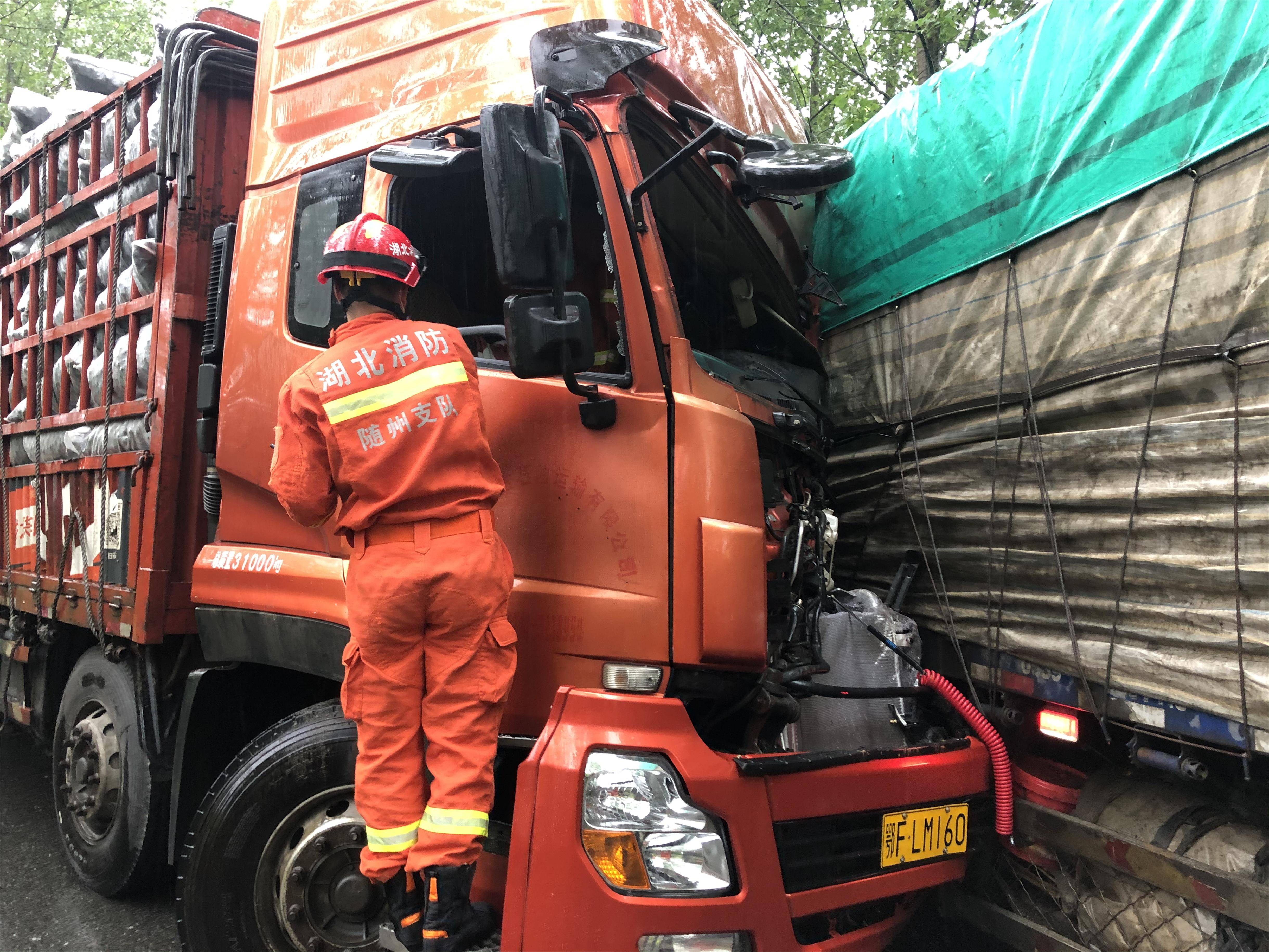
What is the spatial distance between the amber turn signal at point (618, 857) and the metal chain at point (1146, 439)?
1378 millimetres

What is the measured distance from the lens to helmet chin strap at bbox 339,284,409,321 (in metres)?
2.28

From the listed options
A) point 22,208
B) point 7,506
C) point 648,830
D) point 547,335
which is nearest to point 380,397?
point 547,335

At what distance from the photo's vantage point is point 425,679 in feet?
6.88

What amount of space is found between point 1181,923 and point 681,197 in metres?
2.42

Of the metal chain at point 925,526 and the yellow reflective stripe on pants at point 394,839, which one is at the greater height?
the metal chain at point 925,526

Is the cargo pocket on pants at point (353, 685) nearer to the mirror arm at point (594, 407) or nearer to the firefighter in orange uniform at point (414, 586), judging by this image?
the firefighter in orange uniform at point (414, 586)

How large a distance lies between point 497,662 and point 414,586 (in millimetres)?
272

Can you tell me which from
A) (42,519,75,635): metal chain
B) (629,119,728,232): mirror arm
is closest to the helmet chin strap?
(629,119,728,232): mirror arm

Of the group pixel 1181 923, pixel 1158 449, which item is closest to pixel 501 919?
pixel 1181 923

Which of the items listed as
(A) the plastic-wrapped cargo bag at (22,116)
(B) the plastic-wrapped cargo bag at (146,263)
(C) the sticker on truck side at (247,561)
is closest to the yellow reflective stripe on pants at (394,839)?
(C) the sticker on truck side at (247,561)

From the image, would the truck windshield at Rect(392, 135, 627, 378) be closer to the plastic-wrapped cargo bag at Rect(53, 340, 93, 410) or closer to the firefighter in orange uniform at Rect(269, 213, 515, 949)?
the firefighter in orange uniform at Rect(269, 213, 515, 949)

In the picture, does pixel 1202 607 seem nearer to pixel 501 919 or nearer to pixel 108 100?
pixel 501 919

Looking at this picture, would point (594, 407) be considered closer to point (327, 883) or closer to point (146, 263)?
point (327, 883)

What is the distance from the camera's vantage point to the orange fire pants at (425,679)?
2.02 m
